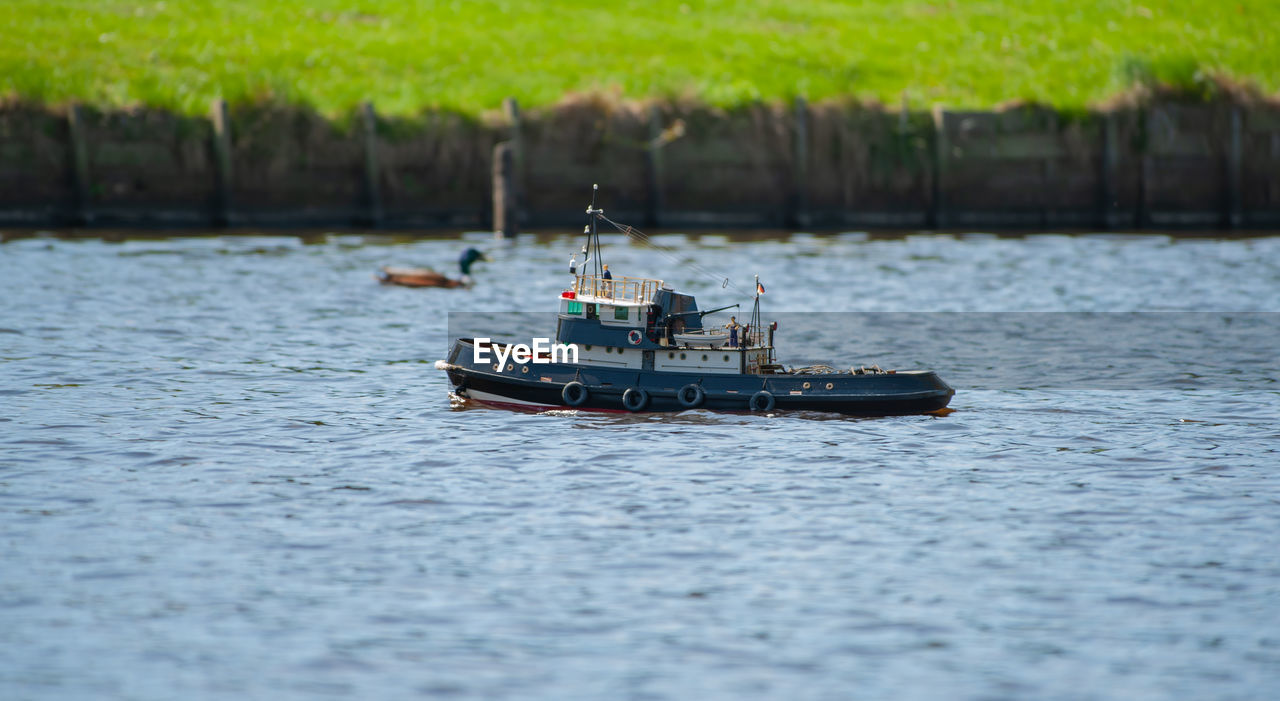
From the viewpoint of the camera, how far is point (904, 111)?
2534 inches

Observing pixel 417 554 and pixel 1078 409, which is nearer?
pixel 417 554

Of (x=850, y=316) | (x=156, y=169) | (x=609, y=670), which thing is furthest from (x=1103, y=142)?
(x=609, y=670)

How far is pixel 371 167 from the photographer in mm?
62344

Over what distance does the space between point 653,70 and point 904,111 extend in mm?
12696

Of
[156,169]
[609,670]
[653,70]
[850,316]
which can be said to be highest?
[653,70]

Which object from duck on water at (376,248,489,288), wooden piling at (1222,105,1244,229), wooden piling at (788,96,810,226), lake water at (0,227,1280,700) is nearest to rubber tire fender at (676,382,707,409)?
lake water at (0,227,1280,700)

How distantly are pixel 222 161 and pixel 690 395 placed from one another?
37.6 meters

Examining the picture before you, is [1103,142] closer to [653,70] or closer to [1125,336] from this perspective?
[653,70]

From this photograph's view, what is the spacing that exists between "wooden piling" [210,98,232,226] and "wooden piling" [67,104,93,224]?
17.8 feet

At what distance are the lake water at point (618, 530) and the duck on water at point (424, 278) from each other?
7.66 m

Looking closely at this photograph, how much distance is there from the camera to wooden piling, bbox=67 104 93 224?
60.6 meters

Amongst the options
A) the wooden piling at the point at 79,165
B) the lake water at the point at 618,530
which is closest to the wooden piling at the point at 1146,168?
the lake water at the point at 618,530

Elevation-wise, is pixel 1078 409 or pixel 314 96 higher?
pixel 314 96

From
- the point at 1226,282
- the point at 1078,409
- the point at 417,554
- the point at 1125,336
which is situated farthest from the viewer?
the point at 1226,282
